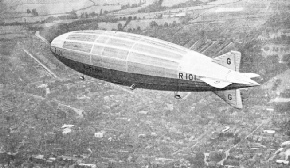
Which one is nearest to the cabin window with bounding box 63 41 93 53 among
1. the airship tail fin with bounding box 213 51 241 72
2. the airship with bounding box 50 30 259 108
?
the airship with bounding box 50 30 259 108

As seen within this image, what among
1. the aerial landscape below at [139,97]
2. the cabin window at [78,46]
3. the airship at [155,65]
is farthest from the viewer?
the aerial landscape below at [139,97]

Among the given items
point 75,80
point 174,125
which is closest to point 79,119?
point 75,80

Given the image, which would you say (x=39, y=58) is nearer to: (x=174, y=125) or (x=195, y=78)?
(x=174, y=125)

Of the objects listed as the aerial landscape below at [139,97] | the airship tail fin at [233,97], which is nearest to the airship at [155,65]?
the airship tail fin at [233,97]

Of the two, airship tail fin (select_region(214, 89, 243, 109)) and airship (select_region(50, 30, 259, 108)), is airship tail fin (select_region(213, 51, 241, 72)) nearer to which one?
airship (select_region(50, 30, 259, 108))

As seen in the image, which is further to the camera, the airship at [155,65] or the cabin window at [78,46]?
the cabin window at [78,46]

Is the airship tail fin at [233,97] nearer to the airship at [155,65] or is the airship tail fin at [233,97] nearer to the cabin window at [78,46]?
the airship at [155,65]
